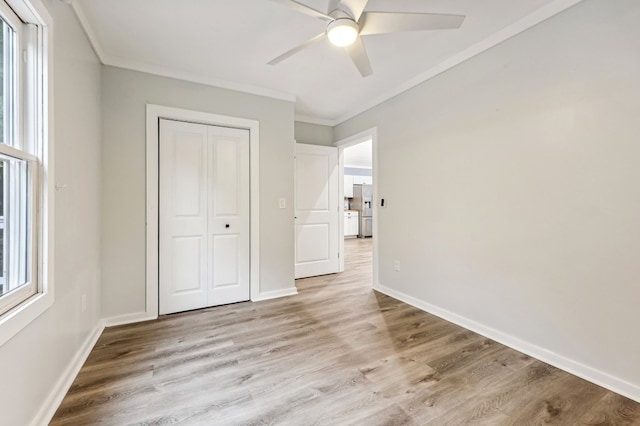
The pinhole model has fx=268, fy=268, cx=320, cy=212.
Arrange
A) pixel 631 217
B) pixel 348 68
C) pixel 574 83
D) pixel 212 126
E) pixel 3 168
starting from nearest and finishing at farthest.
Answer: pixel 3 168, pixel 631 217, pixel 574 83, pixel 348 68, pixel 212 126

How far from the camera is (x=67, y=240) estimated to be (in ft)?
5.35

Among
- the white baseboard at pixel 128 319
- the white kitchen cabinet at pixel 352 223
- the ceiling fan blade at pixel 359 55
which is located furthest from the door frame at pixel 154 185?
the white kitchen cabinet at pixel 352 223

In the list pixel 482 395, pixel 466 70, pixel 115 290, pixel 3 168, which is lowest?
pixel 482 395

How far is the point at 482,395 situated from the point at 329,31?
7.57 ft

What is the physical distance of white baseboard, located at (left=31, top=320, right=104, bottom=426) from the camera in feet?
4.30

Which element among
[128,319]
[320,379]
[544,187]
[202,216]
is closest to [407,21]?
[544,187]

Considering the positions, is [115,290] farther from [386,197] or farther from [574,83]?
[574,83]

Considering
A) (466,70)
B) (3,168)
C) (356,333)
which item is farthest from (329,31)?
(356,333)

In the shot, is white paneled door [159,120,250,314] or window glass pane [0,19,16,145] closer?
window glass pane [0,19,16,145]

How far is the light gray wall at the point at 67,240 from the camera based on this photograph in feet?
3.83

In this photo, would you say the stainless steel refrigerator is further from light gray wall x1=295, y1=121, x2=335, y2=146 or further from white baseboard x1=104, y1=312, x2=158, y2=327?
white baseboard x1=104, y1=312, x2=158, y2=327

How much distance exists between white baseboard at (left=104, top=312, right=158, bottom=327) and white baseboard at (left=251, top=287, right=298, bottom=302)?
3.35 feet

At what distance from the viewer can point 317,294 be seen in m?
3.29

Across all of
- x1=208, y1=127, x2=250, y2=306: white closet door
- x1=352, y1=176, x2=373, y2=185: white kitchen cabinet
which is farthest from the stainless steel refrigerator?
x1=208, y1=127, x2=250, y2=306: white closet door
